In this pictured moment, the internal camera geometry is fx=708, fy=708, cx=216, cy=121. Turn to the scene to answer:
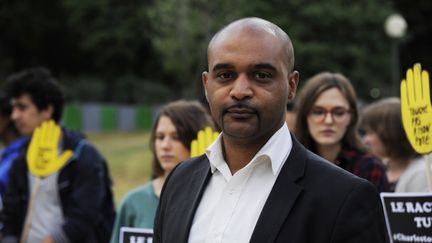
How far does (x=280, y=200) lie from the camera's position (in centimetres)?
218

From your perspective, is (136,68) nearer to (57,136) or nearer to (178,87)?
(178,87)

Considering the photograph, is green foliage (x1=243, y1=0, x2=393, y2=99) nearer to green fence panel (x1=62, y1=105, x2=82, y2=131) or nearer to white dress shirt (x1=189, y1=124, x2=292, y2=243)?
green fence panel (x1=62, y1=105, x2=82, y2=131)

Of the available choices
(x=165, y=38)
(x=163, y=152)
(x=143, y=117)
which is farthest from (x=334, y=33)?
(x=163, y=152)

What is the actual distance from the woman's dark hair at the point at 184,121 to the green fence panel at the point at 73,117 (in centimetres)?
2892

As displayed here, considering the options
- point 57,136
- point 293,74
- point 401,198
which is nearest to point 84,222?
point 57,136

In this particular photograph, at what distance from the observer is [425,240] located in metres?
3.86

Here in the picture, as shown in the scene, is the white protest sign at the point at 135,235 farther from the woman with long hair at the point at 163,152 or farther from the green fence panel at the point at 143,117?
the green fence panel at the point at 143,117

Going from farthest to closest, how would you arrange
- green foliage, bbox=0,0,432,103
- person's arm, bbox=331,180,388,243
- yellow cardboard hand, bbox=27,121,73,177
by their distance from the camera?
green foliage, bbox=0,0,432,103 < yellow cardboard hand, bbox=27,121,73,177 < person's arm, bbox=331,180,388,243

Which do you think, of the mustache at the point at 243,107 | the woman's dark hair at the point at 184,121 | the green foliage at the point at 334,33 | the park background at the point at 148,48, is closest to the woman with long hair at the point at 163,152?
the woman's dark hair at the point at 184,121

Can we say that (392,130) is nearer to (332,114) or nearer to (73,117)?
(332,114)

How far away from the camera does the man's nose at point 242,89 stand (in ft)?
7.23

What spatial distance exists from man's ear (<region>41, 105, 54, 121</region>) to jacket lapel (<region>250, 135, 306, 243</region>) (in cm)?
346

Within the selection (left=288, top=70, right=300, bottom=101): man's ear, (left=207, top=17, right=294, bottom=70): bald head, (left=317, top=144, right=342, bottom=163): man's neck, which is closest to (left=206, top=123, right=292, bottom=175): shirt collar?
(left=288, top=70, right=300, bottom=101): man's ear

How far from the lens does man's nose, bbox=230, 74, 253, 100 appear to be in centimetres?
221
